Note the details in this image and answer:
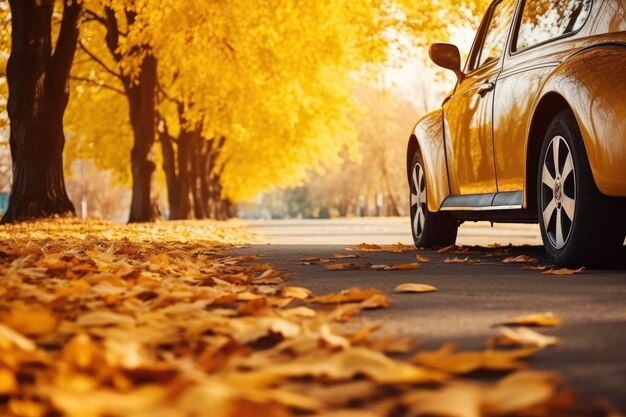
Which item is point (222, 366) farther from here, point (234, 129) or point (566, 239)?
point (234, 129)

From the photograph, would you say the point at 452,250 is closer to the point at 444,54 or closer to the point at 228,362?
the point at 444,54

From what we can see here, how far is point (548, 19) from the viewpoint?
6.56 metres

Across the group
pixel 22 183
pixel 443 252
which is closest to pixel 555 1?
pixel 443 252

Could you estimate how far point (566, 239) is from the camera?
579cm

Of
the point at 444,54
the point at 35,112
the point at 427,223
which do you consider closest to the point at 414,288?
the point at 444,54

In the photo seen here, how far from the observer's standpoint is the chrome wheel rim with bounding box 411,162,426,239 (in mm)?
8923

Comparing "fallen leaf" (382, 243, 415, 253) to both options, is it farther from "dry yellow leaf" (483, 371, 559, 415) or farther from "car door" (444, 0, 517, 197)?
"dry yellow leaf" (483, 371, 559, 415)

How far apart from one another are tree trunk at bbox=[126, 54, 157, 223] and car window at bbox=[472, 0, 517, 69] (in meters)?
15.4

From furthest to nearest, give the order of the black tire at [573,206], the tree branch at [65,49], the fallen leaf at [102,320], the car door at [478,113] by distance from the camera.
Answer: the tree branch at [65,49]
the car door at [478,113]
the black tire at [573,206]
the fallen leaf at [102,320]

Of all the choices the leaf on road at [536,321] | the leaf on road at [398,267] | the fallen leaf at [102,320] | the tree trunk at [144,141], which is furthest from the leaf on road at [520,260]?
the tree trunk at [144,141]

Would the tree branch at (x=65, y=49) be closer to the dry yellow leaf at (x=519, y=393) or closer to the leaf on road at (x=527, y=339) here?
the leaf on road at (x=527, y=339)

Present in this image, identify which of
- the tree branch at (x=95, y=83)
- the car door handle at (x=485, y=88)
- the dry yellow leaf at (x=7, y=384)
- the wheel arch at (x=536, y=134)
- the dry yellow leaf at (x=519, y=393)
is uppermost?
the tree branch at (x=95, y=83)

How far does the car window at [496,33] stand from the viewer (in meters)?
7.36

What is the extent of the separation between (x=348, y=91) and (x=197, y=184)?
7.98m
